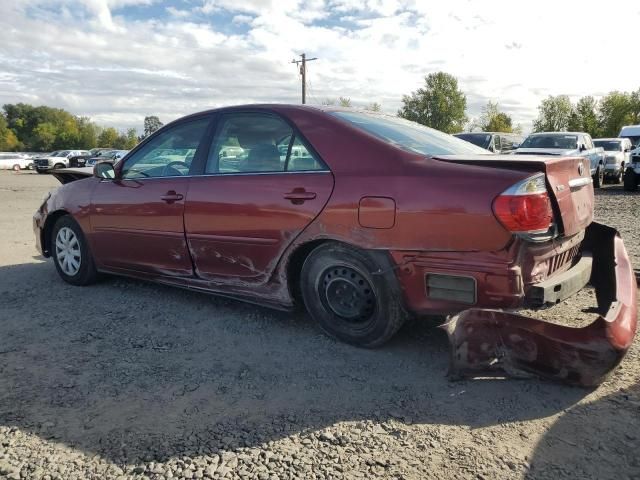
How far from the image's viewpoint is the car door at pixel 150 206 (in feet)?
13.7

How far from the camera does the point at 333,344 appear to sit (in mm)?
3568

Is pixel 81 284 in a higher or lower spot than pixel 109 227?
lower

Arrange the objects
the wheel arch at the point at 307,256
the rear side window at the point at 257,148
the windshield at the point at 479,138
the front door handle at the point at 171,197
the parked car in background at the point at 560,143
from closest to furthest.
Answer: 1. the wheel arch at the point at 307,256
2. the rear side window at the point at 257,148
3. the front door handle at the point at 171,197
4. the parked car in background at the point at 560,143
5. the windshield at the point at 479,138

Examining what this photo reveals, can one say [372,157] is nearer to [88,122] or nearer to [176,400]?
[176,400]

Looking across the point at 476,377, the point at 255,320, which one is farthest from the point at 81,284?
the point at 476,377

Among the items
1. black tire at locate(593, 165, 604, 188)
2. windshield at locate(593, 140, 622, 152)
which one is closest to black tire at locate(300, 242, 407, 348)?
black tire at locate(593, 165, 604, 188)

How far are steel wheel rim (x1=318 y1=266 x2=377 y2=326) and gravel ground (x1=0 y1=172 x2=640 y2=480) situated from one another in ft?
0.81

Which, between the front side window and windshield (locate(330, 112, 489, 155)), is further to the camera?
the front side window

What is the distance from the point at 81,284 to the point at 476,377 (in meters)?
3.84

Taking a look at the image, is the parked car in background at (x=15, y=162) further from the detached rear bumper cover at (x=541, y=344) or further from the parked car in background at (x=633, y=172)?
the detached rear bumper cover at (x=541, y=344)

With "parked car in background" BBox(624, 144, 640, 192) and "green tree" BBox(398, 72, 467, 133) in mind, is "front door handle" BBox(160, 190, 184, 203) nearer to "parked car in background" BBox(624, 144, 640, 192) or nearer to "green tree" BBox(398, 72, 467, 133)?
"parked car in background" BBox(624, 144, 640, 192)

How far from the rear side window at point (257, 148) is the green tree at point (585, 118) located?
62.1 metres

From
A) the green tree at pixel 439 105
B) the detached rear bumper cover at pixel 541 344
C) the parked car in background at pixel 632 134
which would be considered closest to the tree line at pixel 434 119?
the green tree at pixel 439 105

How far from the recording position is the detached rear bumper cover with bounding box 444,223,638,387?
2.66m
